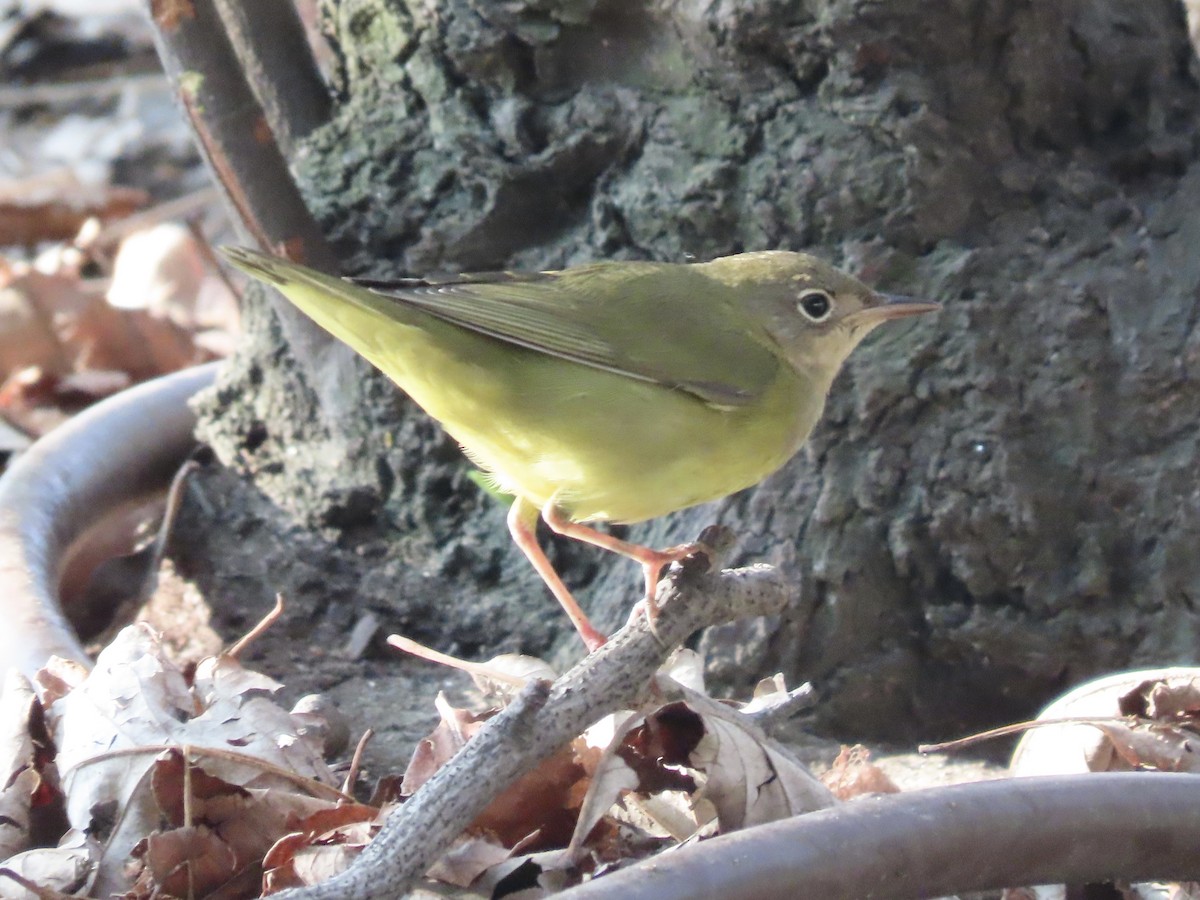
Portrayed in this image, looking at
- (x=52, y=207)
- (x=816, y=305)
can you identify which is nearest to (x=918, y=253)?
(x=816, y=305)

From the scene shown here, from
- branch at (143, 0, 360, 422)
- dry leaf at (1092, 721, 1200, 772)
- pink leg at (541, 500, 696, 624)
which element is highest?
branch at (143, 0, 360, 422)

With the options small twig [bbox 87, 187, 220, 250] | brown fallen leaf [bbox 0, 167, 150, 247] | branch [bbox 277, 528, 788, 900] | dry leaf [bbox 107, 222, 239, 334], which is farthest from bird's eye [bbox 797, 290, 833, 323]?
brown fallen leaf [bbox 0, 167, 150, 247]

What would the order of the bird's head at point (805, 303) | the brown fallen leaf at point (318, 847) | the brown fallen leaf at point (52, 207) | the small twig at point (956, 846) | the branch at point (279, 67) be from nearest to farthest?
1. the small twig at point (956, 846)
2. the brown fallen leaf at point (318, 847)
3. the bird's head at point (805, 303)
4. the branch at point (279, 67)
5. the brown fallen leaf at point (52, 207)

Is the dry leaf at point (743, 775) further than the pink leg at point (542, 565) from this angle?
No

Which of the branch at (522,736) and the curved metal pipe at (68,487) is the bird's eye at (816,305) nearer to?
the branch at (522,736)

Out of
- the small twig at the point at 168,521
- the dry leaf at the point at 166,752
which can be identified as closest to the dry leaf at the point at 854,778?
the dry leaf at the point at 166,752

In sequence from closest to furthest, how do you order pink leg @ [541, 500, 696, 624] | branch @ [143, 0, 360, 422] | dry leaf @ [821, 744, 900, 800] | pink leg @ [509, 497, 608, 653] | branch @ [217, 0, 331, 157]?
1. pink leg @ [541, 500, 696, 624]
2. dry leaf @ [821, 744, 900, 800]
3. pink leg @ [509, 497, 608, 653]
4. branch @ [143, 0, 360, 422]
5. branch @ [217, 0, 331, 157]

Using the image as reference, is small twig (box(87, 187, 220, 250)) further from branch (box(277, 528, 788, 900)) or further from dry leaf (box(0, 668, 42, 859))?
branch (box(277, 528, 788, 900))

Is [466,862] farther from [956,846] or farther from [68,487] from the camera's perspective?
[68,487]
